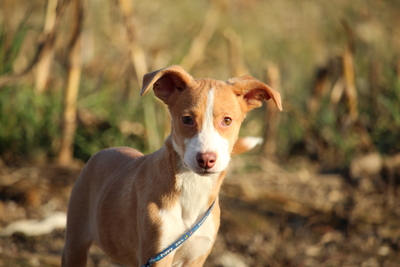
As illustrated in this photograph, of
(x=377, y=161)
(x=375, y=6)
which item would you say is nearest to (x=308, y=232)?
(x=377, y=161)

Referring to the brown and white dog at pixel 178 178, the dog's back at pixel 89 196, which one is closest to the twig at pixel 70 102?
the dog's back at pixel 89 196

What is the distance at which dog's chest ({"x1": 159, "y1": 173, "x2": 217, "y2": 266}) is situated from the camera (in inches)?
129

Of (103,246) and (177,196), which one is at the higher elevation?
(177,196)

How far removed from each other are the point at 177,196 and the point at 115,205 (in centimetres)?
51

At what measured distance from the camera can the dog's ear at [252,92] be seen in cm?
338

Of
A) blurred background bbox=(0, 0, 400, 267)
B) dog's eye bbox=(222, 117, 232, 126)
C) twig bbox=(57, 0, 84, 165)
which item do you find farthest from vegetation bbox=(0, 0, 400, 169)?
dog's eye bbox=(222, 117, 232, 126)

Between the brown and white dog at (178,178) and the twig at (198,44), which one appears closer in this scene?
the brown and white dog at (178,178)

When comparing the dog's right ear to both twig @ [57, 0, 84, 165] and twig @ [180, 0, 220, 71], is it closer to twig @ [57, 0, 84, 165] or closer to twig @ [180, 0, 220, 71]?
twig @ [57, 0, 84, 165]

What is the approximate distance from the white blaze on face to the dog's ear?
0.24m

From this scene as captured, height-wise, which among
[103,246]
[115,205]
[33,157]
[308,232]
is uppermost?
[115,205]

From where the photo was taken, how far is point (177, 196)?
3.32 m

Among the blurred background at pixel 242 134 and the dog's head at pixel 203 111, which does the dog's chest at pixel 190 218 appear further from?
the blurred background at pixel 242 134

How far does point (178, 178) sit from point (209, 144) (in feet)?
1.16

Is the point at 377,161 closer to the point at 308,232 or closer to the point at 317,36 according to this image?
the point at 308,232
